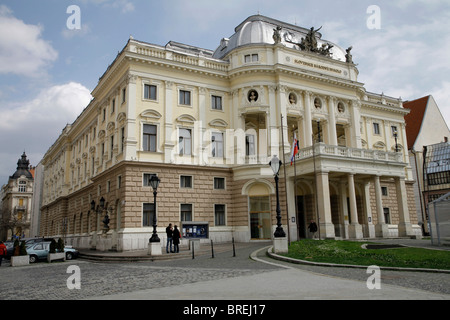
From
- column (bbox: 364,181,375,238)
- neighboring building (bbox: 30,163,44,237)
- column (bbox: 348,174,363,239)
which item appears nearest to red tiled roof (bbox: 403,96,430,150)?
column (bbox: 364,181,375,238)

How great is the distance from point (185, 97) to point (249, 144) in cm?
780

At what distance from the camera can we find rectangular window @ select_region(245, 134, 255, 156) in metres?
37.2

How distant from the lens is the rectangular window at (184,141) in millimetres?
34050

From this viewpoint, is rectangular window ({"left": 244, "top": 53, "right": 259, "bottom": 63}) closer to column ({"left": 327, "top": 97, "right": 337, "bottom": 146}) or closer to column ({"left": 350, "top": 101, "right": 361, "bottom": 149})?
column ({"left": 327, "top": 97, "right": 337, "bottom": 146})

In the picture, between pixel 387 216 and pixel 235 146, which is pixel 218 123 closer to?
pixel 235 146

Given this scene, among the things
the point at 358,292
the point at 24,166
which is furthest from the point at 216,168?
the point at 24,166

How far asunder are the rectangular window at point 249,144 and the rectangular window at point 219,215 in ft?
20.0

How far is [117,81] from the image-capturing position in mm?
35406

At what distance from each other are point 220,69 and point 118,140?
1183cm

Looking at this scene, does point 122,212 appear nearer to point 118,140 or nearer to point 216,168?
point 118,140

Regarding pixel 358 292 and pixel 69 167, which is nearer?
pixel 358 292

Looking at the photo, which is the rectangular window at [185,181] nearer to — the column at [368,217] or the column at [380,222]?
the column at [368,217]

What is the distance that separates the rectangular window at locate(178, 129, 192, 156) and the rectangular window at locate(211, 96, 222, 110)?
12.4ft

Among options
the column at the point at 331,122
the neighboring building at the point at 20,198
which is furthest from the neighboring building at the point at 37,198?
the column at the point at 331,122
